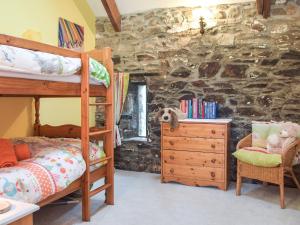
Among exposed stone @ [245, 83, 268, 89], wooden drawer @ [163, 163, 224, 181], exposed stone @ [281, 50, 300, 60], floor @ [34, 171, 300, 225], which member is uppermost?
exposed stone @ [281, 50, 300, 60]

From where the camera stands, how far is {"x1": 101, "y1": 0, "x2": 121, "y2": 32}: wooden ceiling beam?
4.42m

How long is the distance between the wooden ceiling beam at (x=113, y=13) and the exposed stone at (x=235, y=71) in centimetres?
182

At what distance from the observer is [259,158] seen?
3.32 metres

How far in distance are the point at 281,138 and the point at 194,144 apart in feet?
3.42

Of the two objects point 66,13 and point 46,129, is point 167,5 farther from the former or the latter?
point 46,129

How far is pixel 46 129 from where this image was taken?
3770 millimetres

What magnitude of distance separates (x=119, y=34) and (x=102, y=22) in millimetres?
393

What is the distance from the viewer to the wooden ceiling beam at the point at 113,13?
14.5 feet

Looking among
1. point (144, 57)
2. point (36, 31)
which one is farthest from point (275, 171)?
point (36, 31)

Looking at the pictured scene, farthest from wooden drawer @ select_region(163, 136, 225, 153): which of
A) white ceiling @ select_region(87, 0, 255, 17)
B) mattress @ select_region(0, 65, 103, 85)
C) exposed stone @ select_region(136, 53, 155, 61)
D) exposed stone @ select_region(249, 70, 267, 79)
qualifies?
white ceiling @ select_region(87, 0, 255, 17)

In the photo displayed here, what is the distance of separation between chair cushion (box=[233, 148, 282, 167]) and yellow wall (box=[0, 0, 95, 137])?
251cm

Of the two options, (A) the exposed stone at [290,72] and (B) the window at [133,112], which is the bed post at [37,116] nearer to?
(B) the window at [133,112]

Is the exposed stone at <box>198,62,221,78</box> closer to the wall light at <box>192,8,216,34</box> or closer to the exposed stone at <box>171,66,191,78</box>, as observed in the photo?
the exposed stone at <box>171,66,191,78</box>

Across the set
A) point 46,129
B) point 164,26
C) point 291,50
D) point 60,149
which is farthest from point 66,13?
point 291,50
